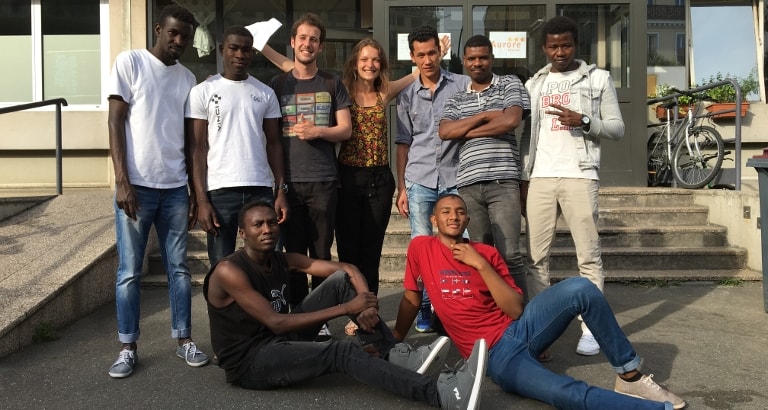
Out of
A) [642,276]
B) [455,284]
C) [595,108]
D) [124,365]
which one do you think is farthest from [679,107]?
[124,365]

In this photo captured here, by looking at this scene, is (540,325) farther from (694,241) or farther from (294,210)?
(694,241)

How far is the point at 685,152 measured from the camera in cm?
808

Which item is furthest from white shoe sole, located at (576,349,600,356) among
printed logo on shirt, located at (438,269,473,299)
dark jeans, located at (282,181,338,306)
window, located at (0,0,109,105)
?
window, located at (0,0,109,105)

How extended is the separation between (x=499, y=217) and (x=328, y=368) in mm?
1371

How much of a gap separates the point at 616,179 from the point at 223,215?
5.87 m

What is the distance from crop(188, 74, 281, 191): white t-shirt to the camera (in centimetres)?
389

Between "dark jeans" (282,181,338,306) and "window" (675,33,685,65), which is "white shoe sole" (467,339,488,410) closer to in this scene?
"dark jeans" (282,181,338,306)

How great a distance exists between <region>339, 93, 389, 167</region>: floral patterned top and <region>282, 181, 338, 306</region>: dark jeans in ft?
0.76

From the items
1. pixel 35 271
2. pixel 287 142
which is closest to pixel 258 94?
pixel 287 142

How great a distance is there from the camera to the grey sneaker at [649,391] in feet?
10.3

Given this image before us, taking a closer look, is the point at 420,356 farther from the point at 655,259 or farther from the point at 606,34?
the point at 606,34

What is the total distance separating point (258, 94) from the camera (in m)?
3.99

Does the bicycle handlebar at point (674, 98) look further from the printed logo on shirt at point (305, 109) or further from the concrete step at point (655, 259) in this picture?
the printed logo on shirt at point (305, 109)

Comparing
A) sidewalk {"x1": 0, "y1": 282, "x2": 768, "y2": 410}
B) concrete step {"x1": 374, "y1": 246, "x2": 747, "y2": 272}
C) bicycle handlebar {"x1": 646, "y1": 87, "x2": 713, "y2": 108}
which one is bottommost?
sidewalk {"x1": 0, "y1": 282, "x2": 768, "y2": 410}
